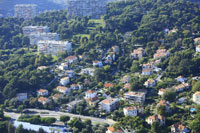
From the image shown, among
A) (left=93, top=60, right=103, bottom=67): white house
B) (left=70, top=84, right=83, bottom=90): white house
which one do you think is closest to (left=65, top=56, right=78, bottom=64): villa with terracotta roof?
(left=93, top=60, right=103, bottom=67): white house

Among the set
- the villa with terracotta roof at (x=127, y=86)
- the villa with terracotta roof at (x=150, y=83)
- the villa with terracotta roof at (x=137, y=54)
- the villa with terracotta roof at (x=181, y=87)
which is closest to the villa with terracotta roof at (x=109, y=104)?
the villa with terracotta roof at (x=127, y=86)

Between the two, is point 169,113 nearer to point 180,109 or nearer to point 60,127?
point 180,109

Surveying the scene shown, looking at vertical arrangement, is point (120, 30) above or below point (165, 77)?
above

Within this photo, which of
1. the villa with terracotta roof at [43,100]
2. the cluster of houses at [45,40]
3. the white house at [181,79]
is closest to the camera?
the villa with terracotta roof at [43,100]

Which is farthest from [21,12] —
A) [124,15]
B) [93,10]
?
[124,15]

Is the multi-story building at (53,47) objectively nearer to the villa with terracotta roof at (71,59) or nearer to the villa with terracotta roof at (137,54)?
the villa with terracotta roof at (71,59)

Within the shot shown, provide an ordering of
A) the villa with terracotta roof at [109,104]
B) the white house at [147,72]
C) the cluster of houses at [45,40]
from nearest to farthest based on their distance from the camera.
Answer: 1. the villa with terracotta roof at [109,104]
2. the white house at [147,72]
3. the cluster of houses at [45,40]

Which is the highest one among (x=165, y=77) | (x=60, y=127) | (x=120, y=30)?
(x=120, y=30)

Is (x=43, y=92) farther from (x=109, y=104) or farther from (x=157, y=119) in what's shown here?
(x=157, y=119)
